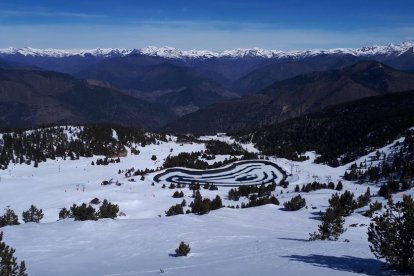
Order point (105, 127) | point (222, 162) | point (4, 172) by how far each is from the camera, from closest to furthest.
→ point (4, 172), point (222, 162), point (105, 127)

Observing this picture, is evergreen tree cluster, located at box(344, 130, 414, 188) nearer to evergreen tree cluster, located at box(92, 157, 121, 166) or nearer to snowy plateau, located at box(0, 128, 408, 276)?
snowy plateau, located at box(0, 128, 408, 276)

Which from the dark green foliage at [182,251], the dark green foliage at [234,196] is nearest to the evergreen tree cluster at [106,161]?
the dark green foliage at [234,196]

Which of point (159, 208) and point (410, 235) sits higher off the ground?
point (410, 235)

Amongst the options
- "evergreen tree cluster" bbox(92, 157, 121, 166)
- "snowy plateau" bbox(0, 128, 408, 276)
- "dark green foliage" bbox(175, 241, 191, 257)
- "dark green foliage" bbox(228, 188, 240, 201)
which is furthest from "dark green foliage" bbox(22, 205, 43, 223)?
"evergreen tree cluster" bbox(92, 157, 121, 166)

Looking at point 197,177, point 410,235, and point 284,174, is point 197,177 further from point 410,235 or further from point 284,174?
point 410,235

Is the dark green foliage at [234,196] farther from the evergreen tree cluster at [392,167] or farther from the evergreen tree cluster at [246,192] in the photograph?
the evergreen tree cluster at [392,167]

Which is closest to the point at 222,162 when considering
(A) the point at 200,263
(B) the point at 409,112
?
(B) the point at 409,112

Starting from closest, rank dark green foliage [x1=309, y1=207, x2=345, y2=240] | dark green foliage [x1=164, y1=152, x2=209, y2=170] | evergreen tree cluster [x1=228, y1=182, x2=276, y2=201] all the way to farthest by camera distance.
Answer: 1. dark green foliage [x1=309, y1=207, x2=345, y2=240]
2. evergreen tree cluster [x1=228, y1=182, x2=276, y2=201]
3. dark green foliage [x1=164, y1=152, x2=209, y2=170]

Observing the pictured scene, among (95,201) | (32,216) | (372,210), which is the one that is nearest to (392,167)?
(372,210)

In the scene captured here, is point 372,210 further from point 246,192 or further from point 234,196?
point 246,192
